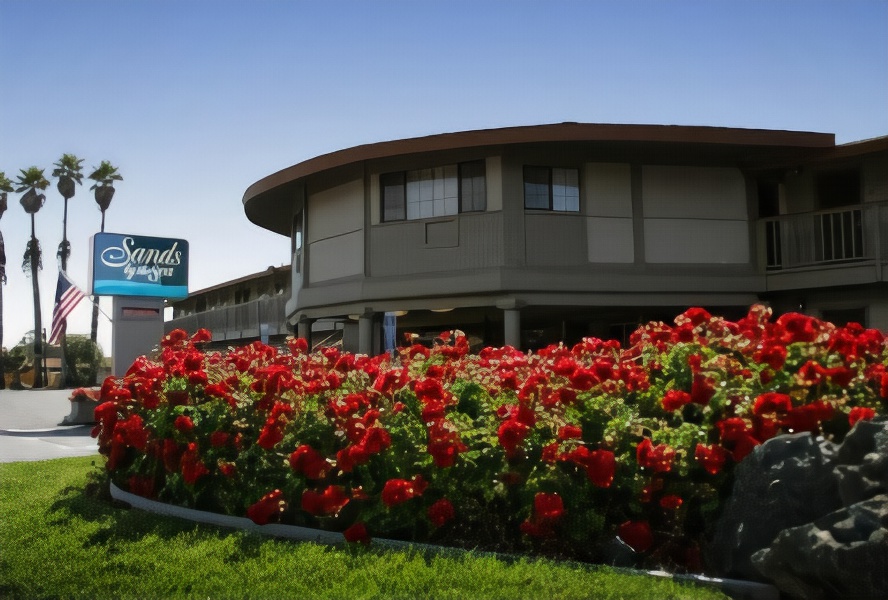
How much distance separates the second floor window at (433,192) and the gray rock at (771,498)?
1143 cm

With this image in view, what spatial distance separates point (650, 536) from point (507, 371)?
1711 millimetres

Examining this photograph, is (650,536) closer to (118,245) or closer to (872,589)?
(872,589)

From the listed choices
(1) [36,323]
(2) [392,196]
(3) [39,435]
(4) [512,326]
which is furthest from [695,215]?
(1) [36,323]

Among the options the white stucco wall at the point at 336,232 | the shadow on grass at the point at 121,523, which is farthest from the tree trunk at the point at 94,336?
the shadow on grass at the point at 121,523

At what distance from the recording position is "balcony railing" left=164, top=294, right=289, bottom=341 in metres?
32.2

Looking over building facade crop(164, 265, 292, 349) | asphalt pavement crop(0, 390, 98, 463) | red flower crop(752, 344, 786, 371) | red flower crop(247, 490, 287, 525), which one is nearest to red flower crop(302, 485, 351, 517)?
red flower crop(247, 490, 287, 525)

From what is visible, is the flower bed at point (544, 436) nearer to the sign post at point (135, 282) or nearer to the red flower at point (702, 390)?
the red flower at point (702, 390)

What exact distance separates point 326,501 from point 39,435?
15214 mm

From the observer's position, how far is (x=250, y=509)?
19.7ft

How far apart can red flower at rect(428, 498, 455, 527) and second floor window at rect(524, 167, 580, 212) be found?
10825 millimetres

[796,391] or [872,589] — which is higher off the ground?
[796,391]

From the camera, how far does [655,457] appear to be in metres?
5.11

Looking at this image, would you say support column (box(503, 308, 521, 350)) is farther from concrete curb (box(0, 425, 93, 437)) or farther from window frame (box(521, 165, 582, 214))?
concrete curb (box(0, 425, 93, 437))

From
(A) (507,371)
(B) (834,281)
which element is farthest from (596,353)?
(B) (834,281)
